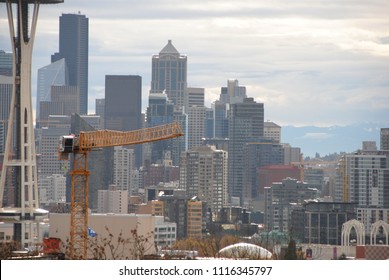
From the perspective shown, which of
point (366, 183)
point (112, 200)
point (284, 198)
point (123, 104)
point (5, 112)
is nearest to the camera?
point (5, 112)

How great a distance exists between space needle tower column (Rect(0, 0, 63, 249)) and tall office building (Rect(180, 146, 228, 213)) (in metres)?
14.3

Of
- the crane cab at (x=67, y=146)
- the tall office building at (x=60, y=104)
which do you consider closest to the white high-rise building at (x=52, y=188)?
the tall office building at (x=60, y=104)

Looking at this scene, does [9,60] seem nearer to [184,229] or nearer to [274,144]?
[184,229]

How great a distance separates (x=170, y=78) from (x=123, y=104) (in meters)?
3.41

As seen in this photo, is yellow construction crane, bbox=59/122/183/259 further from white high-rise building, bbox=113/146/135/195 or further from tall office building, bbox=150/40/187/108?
white high-rise building, bbox=113/146/135/195

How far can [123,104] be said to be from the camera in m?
37.1

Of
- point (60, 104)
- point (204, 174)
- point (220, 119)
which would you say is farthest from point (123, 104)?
point (220, 119)

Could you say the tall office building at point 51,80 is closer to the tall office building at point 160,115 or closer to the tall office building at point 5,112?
the tall office building at point 160,115

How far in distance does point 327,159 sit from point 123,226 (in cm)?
2168

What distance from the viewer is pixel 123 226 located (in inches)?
571

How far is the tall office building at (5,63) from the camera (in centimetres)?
2554

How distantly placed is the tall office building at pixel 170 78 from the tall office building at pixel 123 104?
29.6 inches

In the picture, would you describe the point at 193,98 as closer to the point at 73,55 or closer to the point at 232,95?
the point at 232,95
